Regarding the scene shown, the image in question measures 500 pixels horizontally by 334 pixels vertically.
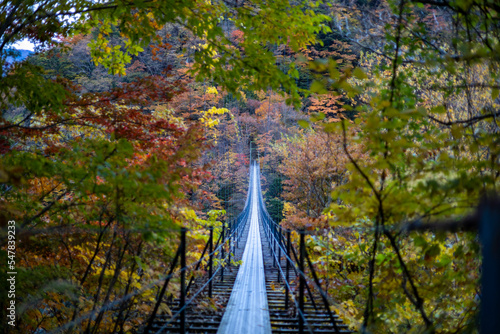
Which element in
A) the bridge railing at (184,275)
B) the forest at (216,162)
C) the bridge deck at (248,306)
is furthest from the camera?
the bridge deck at (248,306)

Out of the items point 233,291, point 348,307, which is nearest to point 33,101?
point 233,291

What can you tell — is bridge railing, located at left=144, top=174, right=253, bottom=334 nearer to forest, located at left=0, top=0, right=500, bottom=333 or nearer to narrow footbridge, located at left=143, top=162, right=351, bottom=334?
narrow footbridge, located at left=143, top=162, right=351, bottom=334

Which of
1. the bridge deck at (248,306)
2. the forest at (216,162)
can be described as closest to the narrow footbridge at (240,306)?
the bridge deck at (248,306)

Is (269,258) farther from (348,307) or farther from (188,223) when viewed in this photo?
(188,223)

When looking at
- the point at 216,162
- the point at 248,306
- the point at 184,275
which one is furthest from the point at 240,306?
the point at 216,162

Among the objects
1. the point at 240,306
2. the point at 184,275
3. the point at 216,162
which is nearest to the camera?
the point at 184,275

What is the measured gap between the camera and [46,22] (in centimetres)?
263

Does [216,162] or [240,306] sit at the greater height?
[216,162]

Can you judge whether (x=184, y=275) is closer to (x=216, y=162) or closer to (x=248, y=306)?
(x=216, y=162)

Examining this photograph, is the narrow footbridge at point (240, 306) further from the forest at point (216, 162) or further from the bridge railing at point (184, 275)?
the forest at point (216, 162)

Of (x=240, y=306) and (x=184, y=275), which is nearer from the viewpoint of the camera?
(x=184, y=275)

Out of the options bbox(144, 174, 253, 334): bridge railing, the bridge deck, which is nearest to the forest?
bbox(144, 174, 253, 334): bridge railing

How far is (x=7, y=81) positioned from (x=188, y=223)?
185cm

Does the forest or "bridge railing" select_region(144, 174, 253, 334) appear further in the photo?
"bridge railing" select_region(144, 174, 253, 334)
